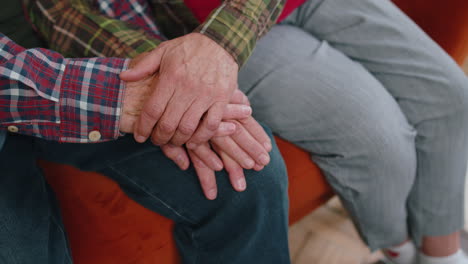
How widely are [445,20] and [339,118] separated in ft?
1.32

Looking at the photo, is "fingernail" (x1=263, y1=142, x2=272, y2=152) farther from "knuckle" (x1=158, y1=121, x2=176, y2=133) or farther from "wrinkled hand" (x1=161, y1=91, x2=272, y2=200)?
"knuckle" (x1=158, y1=121, x2=176, y2=133)

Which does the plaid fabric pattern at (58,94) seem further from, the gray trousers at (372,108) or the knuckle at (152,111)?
the gray trousers at (372,108)

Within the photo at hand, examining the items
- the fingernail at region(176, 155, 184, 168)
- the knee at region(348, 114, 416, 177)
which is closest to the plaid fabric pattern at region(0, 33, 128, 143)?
the fingernail at region(176, 155, 184, 168)

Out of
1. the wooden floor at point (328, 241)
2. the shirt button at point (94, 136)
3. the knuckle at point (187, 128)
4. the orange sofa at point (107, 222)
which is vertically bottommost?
the wooden floor at point (328, 241)

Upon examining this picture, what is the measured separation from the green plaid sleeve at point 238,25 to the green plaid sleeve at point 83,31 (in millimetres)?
143

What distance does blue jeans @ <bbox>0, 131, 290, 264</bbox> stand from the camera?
58 centimetres

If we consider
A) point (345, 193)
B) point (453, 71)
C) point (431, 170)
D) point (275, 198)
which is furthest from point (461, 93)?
point (275, 198)

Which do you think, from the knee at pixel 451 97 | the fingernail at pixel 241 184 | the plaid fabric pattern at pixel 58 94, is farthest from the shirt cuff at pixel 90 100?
the knee at pixel 451 97

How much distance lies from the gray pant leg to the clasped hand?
0.34 meters

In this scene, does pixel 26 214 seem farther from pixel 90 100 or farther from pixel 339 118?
pixel 339 118

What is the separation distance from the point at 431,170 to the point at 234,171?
47 centimetres

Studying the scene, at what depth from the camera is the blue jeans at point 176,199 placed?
576 millimetres

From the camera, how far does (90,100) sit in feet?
1.83

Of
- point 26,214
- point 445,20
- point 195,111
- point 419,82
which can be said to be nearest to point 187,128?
point 195,111
